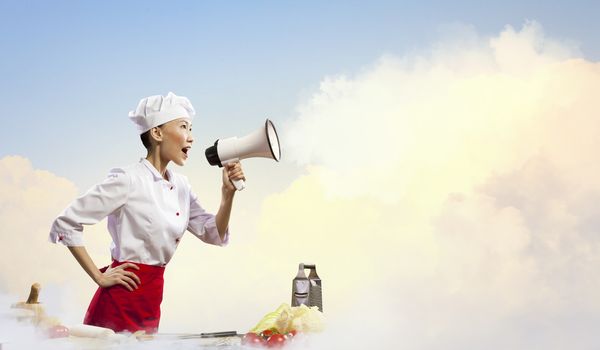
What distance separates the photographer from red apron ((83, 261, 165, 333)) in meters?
2.64

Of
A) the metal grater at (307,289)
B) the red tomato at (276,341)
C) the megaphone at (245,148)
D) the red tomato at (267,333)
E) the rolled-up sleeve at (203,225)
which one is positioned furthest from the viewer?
the metal grater at (307,289)

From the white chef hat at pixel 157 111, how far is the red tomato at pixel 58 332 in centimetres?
88

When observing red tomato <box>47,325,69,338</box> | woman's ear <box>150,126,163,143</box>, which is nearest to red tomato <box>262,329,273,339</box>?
red tomato <box>47,325,69,338</box>

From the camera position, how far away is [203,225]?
3035 millimetres

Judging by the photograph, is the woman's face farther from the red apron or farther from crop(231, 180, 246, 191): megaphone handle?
the red apron

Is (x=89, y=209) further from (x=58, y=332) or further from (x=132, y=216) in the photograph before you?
(x=58, y=332)

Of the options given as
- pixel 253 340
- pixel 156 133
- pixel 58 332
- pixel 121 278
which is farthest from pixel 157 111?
pixel 253 340

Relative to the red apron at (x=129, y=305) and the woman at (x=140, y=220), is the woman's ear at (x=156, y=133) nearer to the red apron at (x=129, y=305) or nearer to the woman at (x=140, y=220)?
the woman at (x=140, y=220)

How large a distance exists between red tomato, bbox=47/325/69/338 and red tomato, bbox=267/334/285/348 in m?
0.69

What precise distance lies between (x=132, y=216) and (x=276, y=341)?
816mm

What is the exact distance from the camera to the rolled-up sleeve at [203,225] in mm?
3023

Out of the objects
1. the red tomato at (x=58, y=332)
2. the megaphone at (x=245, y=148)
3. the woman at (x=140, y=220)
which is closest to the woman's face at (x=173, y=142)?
the woman at (x=140, y=220)

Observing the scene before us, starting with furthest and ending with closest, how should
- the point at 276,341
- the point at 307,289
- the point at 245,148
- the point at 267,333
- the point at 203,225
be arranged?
the point at 307,289 → the point at 203,225 → the point at 245,148 → the point at 267,333 → the point at 276,341

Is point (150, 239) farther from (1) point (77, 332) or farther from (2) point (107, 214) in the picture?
(1) point (77, 332)
